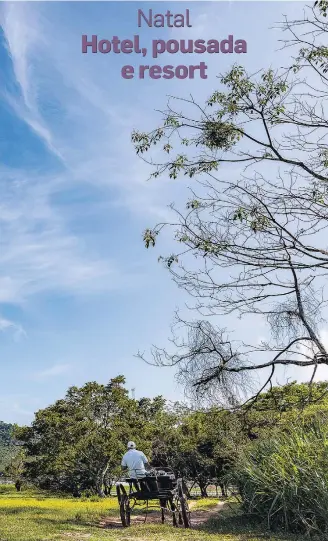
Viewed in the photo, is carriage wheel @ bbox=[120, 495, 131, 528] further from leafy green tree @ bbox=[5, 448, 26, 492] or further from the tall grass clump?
leafy green tree @ bbox=[5, 448, 26, 492]

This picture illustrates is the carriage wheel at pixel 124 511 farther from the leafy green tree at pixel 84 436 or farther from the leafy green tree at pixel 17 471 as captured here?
the leafy green tree at pixel 17 471

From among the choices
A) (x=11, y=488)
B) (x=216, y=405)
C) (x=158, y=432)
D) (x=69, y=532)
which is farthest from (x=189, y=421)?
(x=69, y=532)

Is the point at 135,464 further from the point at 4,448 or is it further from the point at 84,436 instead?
the point at 4,448

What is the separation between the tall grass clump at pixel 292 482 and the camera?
8656mm

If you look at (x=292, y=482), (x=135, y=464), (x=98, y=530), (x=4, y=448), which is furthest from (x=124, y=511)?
(x=4, y=448)

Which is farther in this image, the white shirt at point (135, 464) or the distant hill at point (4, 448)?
the distant hill at point (4, 448)

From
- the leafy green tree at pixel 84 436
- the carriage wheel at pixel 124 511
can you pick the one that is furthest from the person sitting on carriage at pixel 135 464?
the leafy green tree at pixel 84 436

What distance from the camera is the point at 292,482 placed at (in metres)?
9.18

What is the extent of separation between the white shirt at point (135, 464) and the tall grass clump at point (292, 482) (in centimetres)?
199

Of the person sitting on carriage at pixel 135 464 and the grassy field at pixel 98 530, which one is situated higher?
the person sitting on carriage at pixel 135 464

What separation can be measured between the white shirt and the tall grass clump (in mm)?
1992

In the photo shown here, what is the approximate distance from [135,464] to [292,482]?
11.1 feet

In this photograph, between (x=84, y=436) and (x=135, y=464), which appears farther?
(x=84, y=436)

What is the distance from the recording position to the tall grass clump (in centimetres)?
866
